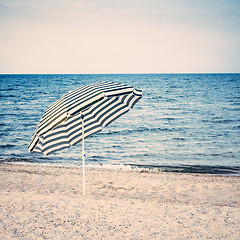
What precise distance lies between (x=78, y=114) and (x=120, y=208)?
2.25 metres

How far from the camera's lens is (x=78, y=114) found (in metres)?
5.82

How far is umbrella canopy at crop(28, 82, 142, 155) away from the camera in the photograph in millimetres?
4965

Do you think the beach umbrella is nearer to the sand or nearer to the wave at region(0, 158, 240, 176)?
the sand

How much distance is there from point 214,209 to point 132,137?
10.2 metres

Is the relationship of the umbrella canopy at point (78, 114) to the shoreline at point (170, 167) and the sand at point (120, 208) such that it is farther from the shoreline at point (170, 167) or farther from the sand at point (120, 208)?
the shoreline at point (170, 167)

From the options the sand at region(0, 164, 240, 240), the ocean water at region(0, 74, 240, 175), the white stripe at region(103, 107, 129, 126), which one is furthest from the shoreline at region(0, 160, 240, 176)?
the white stripe at region(103, 107, 129, 126)

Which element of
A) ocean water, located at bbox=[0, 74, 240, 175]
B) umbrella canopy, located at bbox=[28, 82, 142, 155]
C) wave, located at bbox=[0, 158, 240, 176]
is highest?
umbrella canopy, located at bbox=[28, 82, 142, 155]

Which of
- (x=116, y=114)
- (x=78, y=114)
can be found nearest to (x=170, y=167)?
(x=116, y=114)

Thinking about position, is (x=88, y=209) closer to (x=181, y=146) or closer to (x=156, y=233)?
(x=156, y=233)

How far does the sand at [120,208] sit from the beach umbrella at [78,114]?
1257 millimetres

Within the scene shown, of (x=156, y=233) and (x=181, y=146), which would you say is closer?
(x=156, y=233)

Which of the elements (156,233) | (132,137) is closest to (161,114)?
(132,137)

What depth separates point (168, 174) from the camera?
9750mm

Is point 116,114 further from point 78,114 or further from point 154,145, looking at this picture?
point 154,145
